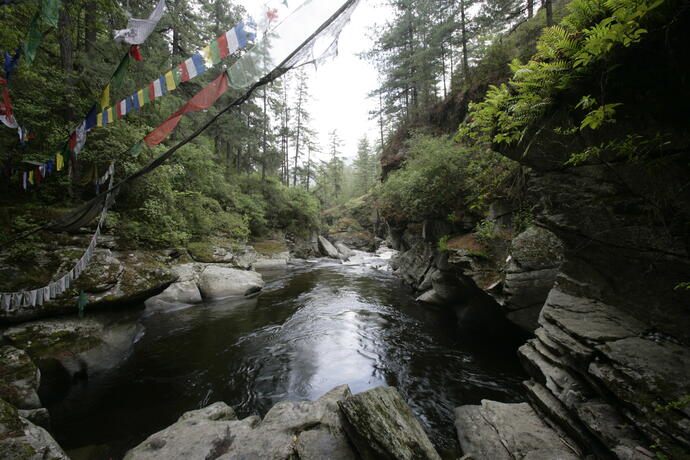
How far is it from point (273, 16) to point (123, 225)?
Result: 23.2ft

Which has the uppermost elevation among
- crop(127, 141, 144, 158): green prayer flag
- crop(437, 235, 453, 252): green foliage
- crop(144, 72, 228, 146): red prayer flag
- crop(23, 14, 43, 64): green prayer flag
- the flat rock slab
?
crop(23, 14, 43, 64): green prayer flag

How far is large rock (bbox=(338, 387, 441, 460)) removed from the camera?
2781 millimetres

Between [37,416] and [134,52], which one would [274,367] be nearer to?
[37,416]

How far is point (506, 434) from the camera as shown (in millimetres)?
3213

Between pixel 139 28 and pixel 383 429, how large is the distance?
6.10 meters

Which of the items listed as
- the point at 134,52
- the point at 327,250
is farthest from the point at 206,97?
the point at 327,250

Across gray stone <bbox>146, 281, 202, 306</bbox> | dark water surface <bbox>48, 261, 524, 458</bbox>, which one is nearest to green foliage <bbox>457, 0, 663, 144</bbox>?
dark water surface <bbox>48, 261, 524, 458</bbox>

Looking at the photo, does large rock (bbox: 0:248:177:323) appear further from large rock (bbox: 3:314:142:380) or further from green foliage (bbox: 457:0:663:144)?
green foliage (bbox: 457:0:663:144)

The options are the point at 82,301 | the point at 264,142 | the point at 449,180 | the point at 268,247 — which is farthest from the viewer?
the point at 264,142

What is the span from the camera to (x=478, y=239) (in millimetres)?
7430

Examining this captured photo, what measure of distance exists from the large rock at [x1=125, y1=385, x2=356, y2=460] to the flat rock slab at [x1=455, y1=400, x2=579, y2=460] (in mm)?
1751

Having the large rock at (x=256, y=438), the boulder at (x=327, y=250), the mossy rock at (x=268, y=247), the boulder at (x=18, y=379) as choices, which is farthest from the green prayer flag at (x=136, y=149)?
the boulder at (x=327, y=250)

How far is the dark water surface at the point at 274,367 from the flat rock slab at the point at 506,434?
37 cm

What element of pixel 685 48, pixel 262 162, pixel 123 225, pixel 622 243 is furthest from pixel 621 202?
pixel 262 162
